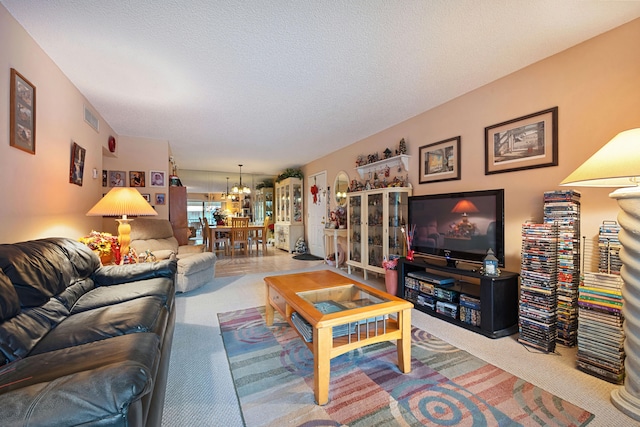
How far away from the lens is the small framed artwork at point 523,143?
233 centimetres

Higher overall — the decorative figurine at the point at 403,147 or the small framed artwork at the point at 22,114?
the decorative figurine at the point at 403,147

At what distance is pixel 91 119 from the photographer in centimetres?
322

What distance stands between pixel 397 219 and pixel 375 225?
403 mm

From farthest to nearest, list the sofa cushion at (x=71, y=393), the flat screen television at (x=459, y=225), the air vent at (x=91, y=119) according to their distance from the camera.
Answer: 1. the air vent at (x=91, y=119)
2. the flat screen television at (x=459, y=225)
3. the sofa cushion at (x=71, y=393)

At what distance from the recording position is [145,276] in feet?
7.38

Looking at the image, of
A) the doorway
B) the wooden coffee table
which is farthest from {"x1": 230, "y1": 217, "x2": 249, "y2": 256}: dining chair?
the wooden coffee table

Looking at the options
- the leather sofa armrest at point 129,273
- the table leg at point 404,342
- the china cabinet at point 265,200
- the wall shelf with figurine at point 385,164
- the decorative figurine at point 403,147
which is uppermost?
the decorative figurine at point 403,147

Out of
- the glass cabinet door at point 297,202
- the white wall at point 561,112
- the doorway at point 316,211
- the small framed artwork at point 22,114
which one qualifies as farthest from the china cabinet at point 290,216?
the small framed artwork at point 22,114

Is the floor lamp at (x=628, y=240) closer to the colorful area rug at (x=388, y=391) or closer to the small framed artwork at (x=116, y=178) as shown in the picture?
the colorful area rug at (x=388, y=391)

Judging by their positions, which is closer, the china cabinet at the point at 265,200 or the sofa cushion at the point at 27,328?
the sofa cushion at the point at 27,328

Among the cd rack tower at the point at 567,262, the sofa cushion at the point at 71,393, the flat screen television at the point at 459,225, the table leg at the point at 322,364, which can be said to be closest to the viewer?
the sofa cushion at the point at 71,393

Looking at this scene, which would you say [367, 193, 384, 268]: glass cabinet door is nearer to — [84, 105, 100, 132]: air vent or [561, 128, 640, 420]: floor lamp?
[561, 128, 640, 420]: floor lamp

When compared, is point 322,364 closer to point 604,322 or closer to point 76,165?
point 604,322

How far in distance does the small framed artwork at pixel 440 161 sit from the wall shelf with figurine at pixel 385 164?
0.23 meters
